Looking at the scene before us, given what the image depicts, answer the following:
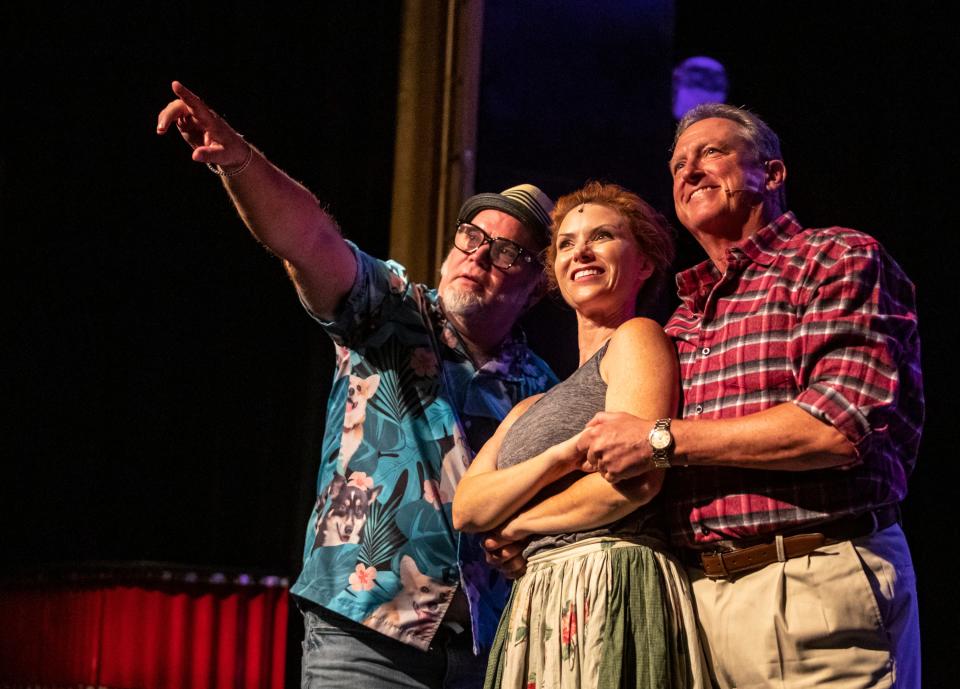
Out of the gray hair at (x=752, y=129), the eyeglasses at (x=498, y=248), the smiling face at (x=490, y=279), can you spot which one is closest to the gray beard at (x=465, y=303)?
the smiling face at (x=490, y=279)

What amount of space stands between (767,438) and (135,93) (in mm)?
4719

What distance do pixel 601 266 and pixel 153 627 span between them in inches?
155

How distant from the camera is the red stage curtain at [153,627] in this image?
17.6 feet

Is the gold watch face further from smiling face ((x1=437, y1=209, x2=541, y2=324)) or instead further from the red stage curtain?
the red stage curtain

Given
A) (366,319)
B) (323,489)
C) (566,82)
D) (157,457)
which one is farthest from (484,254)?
(157,457)

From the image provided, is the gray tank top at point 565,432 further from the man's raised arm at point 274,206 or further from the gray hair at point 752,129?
the man's raised arm at point 274,206

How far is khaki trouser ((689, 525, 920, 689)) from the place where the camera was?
1.77 meters

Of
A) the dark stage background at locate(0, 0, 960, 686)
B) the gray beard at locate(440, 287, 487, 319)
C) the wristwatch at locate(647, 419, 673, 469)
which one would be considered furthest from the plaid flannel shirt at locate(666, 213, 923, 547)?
the dark stage background at locate(0, 0, 960, 686)

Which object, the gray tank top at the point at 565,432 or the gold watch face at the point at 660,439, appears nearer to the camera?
the gold watch face at the point at 660,439

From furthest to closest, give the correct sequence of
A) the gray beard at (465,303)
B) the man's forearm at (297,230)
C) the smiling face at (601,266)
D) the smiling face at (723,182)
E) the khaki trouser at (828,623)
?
1. the gray beard at (465,303)
2. the man's forearm at (297,230)
3. the smiling face at (601,266)
4. the smiling face at (723,182)
5. the khaki trouser at (828,623)

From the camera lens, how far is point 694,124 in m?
2.26

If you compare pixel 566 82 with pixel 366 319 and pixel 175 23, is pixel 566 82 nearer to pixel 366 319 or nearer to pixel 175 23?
pixel 366 319

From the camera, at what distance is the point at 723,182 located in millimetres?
2133

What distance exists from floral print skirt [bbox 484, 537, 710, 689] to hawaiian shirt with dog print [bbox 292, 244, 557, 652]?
0.46 metres
